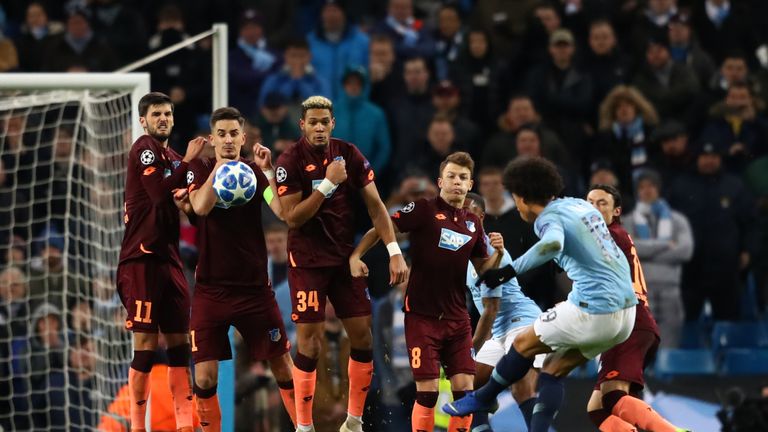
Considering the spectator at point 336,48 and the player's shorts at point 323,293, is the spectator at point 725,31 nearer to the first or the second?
the spectator at point 336,48

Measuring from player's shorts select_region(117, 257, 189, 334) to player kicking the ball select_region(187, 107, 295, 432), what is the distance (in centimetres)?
39

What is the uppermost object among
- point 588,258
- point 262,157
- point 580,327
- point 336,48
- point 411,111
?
point 336,48

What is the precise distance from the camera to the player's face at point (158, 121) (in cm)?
970

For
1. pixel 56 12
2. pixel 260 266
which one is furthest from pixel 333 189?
pixel 56 12

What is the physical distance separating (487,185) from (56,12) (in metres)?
6.92

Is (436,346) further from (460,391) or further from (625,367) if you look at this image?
(625,367)

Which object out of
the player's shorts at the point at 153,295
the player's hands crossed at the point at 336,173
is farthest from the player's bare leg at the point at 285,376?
the player's hands crossed at the point at 336,173

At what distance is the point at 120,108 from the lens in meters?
12.4

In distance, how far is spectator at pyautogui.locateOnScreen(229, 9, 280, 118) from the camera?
15844 mm

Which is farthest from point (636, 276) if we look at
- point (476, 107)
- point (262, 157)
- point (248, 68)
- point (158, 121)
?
point (248, 68)

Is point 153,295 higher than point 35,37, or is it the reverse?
point 35,37

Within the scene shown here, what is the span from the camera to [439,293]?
31.7 feet

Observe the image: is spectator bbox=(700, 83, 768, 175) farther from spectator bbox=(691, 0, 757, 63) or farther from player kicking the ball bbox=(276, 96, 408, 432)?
player kicking the ball bbox=(276, 96, 408, 432)

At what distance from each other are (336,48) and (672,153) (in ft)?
12.7
